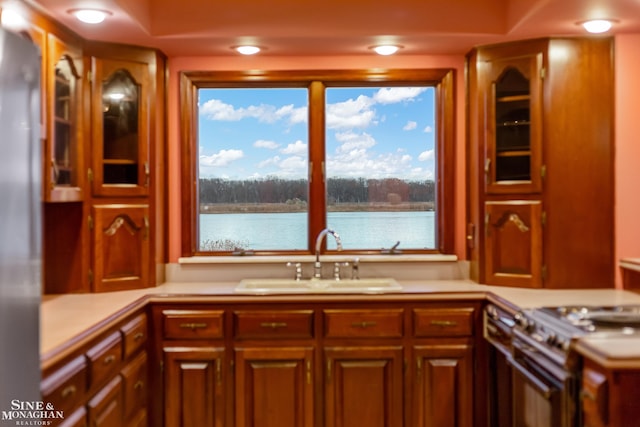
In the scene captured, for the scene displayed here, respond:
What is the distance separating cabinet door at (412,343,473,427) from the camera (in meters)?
3.13

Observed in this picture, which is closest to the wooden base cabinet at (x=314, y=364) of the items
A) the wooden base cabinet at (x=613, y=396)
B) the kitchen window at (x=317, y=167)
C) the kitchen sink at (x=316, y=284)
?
the kitchen sink at (x=316, y=284)

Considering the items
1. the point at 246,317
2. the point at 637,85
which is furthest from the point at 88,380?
the point at 637,85

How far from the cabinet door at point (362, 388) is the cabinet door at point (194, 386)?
0.57 m

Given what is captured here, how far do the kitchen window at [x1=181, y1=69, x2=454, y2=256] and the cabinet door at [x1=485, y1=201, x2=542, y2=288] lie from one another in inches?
13.4

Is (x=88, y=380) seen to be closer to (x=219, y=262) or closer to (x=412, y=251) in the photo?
(x=219, y=262)

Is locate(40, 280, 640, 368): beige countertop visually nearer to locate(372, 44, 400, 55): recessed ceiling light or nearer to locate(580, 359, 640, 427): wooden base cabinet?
locate(580, 359, 640, 427): wooden base cabinet

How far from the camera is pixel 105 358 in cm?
246

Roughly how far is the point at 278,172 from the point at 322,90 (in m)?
0.57

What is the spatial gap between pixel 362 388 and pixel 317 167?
133cm

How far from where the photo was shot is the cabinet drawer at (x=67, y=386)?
196 centimetres

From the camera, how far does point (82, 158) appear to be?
3082 mm

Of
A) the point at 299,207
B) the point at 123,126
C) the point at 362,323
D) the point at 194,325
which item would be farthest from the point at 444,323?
the point at 123,126

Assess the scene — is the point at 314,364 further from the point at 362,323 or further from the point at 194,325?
the point at 194,325

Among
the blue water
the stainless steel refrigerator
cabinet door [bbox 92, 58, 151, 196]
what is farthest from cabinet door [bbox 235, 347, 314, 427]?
the stainless steel refrigerator
